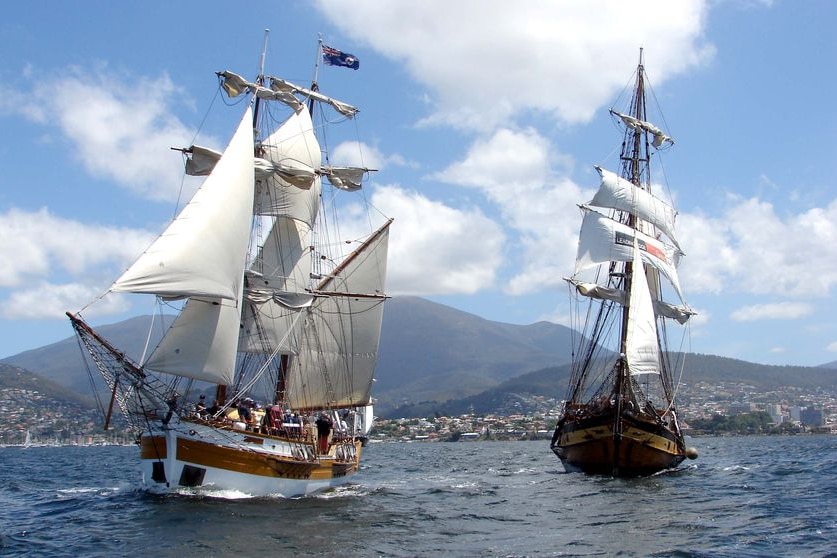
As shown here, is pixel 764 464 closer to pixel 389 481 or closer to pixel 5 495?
pixel 389 481

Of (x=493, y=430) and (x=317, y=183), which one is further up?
(x=317, y=183)

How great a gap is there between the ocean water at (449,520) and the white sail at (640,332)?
7.39 meters

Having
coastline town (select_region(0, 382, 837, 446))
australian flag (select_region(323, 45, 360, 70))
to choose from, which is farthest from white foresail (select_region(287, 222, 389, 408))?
coastline town (select_region(0, 382, 837, 446))

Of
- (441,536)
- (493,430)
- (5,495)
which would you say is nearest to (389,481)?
(5,495)

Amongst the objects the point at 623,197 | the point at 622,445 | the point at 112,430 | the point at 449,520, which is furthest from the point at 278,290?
the point at 112,430

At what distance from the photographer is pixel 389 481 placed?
50.9 metres

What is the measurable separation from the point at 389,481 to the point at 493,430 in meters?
142

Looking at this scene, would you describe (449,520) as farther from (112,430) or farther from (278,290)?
(112,430)

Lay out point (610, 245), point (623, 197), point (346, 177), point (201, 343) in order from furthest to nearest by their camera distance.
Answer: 1. point (623, 197)
2. point (610, 245)
3. point (346, 177)
4. point (201, 343)

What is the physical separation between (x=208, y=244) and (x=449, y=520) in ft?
47.1

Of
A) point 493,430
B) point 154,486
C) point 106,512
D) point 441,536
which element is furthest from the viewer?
point 493,430

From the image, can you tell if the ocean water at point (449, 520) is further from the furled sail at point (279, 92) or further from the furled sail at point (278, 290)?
the furled sail at point (279, 92)

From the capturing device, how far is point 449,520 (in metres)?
30.8

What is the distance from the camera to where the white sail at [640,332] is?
163 feet
